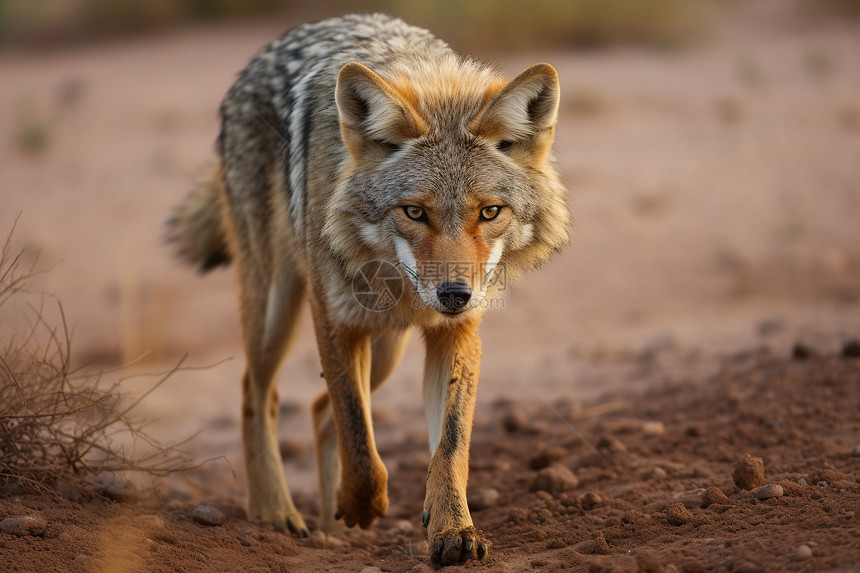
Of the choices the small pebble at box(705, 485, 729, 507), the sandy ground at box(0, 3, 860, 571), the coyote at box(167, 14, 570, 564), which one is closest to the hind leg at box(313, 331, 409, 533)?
the coyote at box(167, 14, 570, 564)

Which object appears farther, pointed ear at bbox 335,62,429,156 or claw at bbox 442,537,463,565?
pointed ear at bbox 335,62,429,156

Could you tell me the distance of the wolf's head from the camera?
145 inches

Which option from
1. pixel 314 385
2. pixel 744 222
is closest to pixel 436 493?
pixel 314 385

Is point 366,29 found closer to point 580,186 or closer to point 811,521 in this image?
point 811,521

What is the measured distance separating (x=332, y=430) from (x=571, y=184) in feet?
23.7

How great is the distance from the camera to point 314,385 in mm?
8672

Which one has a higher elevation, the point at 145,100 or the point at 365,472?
the point at 145,100

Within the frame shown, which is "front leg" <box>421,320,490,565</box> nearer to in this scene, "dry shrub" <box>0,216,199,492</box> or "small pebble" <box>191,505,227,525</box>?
"small pebble" <box>191,505,227,525</box>

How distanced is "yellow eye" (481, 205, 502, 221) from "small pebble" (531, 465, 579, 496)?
5.49 feet

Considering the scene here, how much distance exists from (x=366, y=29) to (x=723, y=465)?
10.6 ft

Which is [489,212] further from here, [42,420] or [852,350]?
[852,350]

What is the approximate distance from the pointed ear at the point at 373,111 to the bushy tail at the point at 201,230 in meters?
2.30

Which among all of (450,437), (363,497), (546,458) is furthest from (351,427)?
(546,458)

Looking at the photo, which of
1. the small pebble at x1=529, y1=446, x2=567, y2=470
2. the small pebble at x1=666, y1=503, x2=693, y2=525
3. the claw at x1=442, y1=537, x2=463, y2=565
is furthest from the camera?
the small pebble at x1=529, y1=446, x2=567, y2=470
